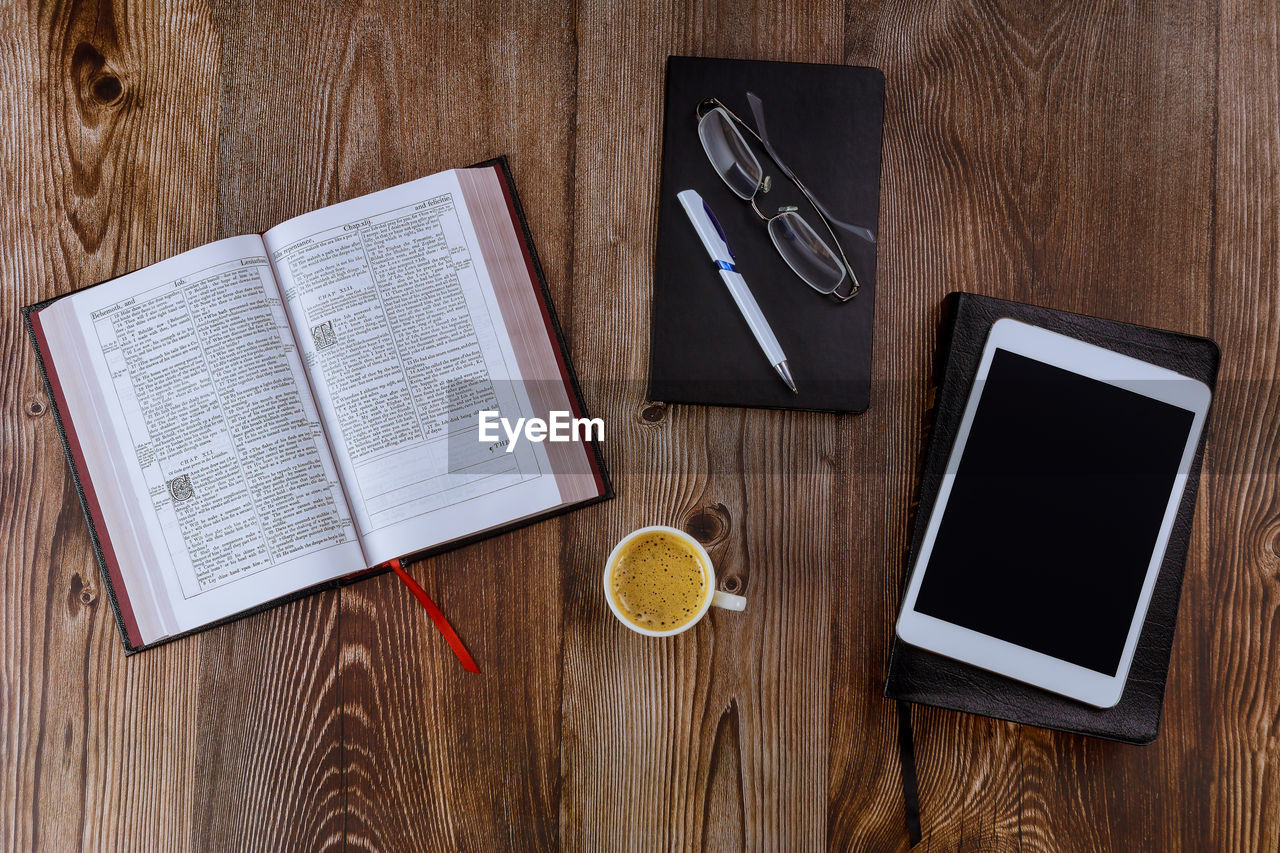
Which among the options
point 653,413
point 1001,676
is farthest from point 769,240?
point 1001,676

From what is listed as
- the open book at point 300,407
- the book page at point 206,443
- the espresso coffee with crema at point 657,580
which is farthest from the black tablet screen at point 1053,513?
the book page at point 206,443

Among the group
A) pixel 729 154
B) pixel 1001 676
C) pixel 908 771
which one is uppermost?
pixel 729 154

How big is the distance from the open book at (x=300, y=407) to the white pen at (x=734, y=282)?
194 millimetres

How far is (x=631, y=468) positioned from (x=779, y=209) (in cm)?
30

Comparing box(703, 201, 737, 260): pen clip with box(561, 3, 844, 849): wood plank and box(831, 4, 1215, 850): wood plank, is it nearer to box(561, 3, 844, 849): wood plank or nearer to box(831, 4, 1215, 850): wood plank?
box(561, 3, 844, 849): wood plank

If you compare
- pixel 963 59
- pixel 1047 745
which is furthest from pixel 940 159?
pixel 1047 745

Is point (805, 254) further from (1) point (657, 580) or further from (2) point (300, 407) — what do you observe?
(2) point (300, 407)

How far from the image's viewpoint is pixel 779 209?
77cm

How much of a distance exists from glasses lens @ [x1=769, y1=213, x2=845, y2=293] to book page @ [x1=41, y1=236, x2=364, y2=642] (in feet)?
1.61

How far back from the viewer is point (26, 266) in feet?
2.58

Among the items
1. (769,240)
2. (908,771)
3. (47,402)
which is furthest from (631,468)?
(47,402)

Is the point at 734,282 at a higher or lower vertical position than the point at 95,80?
lower

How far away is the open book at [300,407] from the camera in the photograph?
737 millimetres

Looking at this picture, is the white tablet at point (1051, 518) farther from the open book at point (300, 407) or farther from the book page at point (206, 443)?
the book page at point (206, 443)
